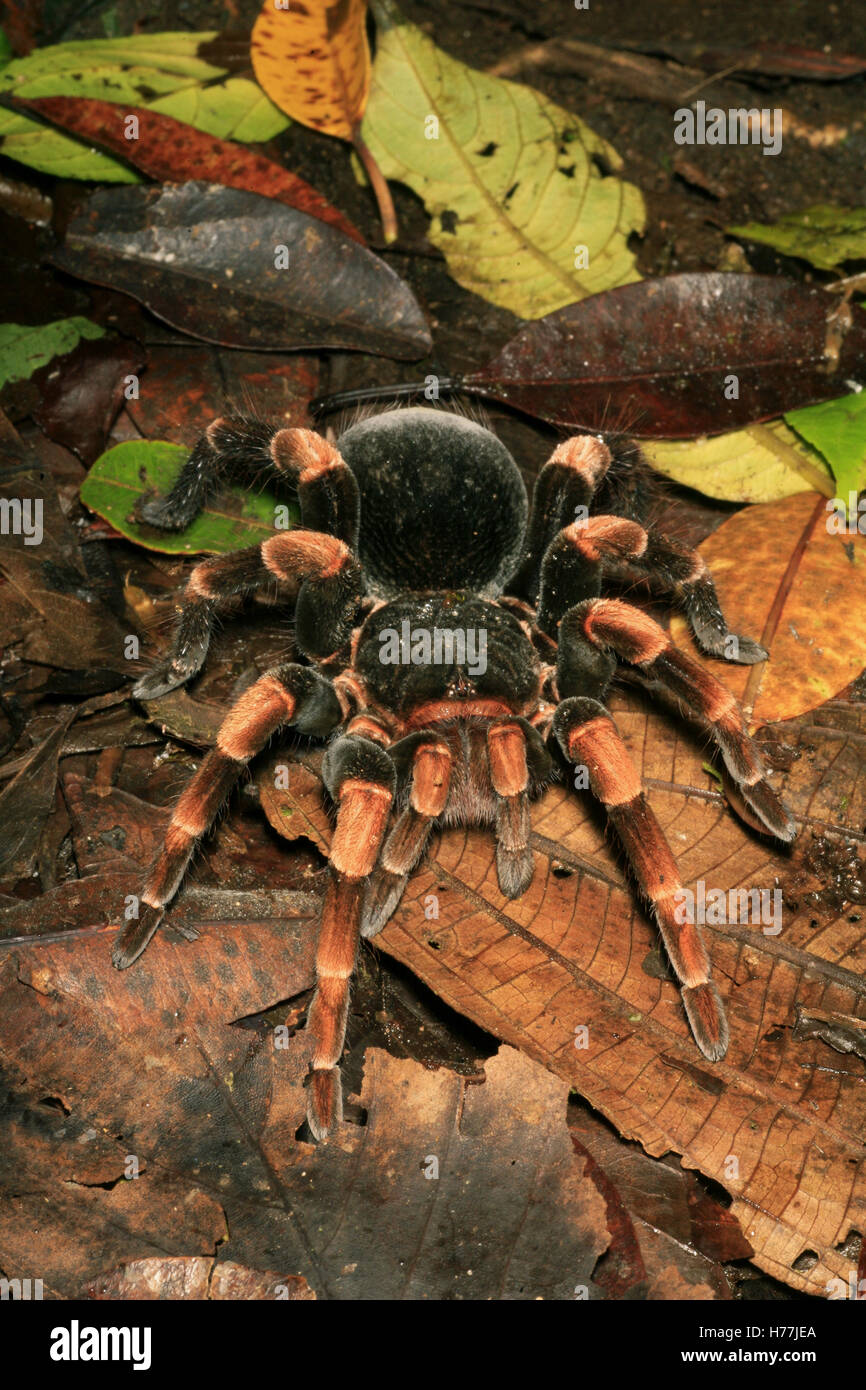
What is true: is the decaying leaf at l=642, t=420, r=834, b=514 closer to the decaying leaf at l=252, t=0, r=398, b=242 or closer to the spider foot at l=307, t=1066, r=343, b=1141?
the decaying leaf at l=252, t=0, r=398, b=242

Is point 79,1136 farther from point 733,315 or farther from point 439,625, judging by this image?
point 733,315

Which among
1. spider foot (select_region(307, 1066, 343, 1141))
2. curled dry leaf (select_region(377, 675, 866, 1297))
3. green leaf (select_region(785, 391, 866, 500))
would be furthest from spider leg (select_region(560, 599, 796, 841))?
spider foot (select_region(307, 1066, 343, 1141))

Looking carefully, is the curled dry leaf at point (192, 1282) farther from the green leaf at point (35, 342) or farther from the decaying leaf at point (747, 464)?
the green leaf at point (35, 342)

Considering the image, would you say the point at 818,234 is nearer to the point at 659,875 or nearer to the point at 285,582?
the point at 285,582

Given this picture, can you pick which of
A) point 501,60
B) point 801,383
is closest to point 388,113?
point 501,60

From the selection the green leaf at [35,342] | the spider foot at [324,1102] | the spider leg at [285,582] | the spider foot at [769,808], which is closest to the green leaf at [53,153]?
the green leaf at [35,342]

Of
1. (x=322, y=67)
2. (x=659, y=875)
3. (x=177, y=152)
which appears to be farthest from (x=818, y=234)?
(x=659, y=875)

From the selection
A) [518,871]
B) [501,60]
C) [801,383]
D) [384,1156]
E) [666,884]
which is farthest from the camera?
[501,60]
